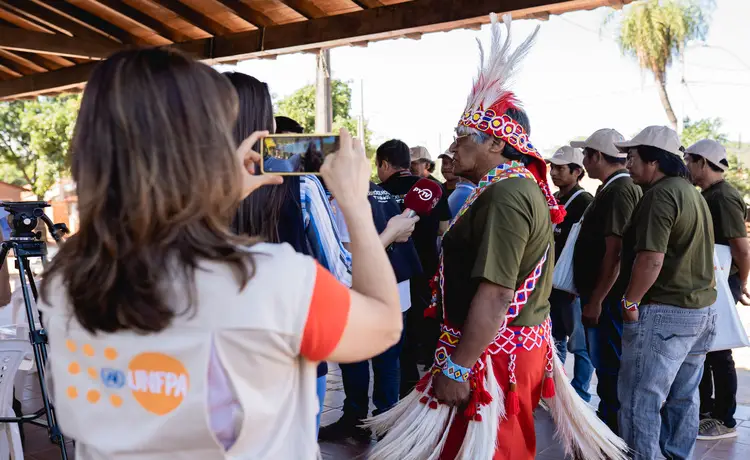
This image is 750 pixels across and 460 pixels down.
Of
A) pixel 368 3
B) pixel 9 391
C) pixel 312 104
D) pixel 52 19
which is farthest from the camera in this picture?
pixel 312 104

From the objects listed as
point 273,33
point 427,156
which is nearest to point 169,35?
point 273,33

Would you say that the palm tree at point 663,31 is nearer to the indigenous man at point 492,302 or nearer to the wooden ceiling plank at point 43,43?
the wooden ceiling plank at point 43,43

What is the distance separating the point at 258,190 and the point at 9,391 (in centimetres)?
182

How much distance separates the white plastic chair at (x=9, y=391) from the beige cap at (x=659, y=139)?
315 centimetres

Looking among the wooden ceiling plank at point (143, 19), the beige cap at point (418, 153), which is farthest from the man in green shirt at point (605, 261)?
the wooden ceiling plank at point (143, 19)

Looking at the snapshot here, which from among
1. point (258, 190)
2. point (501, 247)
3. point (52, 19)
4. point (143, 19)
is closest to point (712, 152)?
point (501, 247)

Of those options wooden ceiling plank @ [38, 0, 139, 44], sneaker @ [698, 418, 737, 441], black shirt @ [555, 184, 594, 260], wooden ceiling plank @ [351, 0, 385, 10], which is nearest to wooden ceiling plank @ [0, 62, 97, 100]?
wooden ceiling plank @ [38, 0, 139, 44]

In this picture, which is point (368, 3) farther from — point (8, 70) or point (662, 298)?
point (8, 70)

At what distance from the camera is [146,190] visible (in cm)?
100

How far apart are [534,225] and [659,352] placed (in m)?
1.27

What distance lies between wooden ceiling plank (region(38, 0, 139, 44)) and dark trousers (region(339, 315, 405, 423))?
12.3 feet

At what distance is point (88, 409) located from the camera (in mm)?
1103

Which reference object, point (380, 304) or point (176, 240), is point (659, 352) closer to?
point (380, 304)

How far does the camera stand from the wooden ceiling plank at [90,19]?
5.65m
